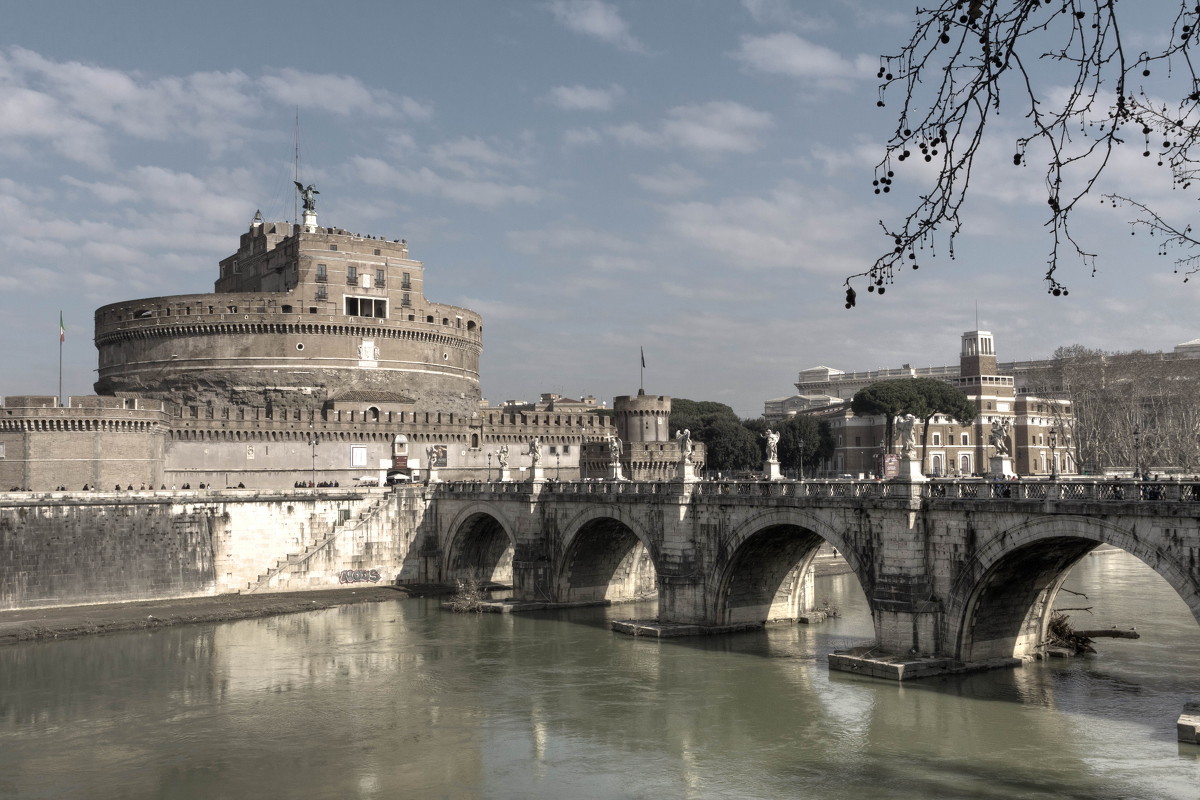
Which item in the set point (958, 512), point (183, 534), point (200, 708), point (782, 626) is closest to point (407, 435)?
point (183, 534)

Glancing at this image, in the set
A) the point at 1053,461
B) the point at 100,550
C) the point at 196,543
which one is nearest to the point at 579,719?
the point at 1053,461

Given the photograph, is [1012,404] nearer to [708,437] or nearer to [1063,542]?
[708,437]

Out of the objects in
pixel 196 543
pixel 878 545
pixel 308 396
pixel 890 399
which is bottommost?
pixel 196 543

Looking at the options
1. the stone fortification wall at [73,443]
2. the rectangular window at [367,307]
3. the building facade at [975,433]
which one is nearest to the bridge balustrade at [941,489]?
the stone fortification wall at [73,443]

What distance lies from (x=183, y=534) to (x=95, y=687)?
17.2m

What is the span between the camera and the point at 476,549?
55531 mm

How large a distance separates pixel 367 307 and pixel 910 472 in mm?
49045

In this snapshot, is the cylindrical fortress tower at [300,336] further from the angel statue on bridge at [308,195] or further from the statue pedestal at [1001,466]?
the statue pedestal at [1001,466]

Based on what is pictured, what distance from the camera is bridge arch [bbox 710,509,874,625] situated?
35938mm

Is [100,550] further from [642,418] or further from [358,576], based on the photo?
[642,418]

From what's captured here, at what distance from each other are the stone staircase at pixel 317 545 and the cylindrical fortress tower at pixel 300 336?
15.2 m

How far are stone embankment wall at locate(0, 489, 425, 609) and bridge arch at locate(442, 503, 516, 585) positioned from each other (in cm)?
205

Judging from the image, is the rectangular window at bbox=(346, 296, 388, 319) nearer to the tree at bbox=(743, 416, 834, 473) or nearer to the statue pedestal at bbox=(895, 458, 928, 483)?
the tree at bbox=(743, 416, 834, 473)

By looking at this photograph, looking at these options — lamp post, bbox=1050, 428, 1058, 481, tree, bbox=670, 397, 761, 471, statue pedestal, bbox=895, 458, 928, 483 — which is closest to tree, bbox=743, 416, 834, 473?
A: tree, bbox=670, 397, 761, 471
